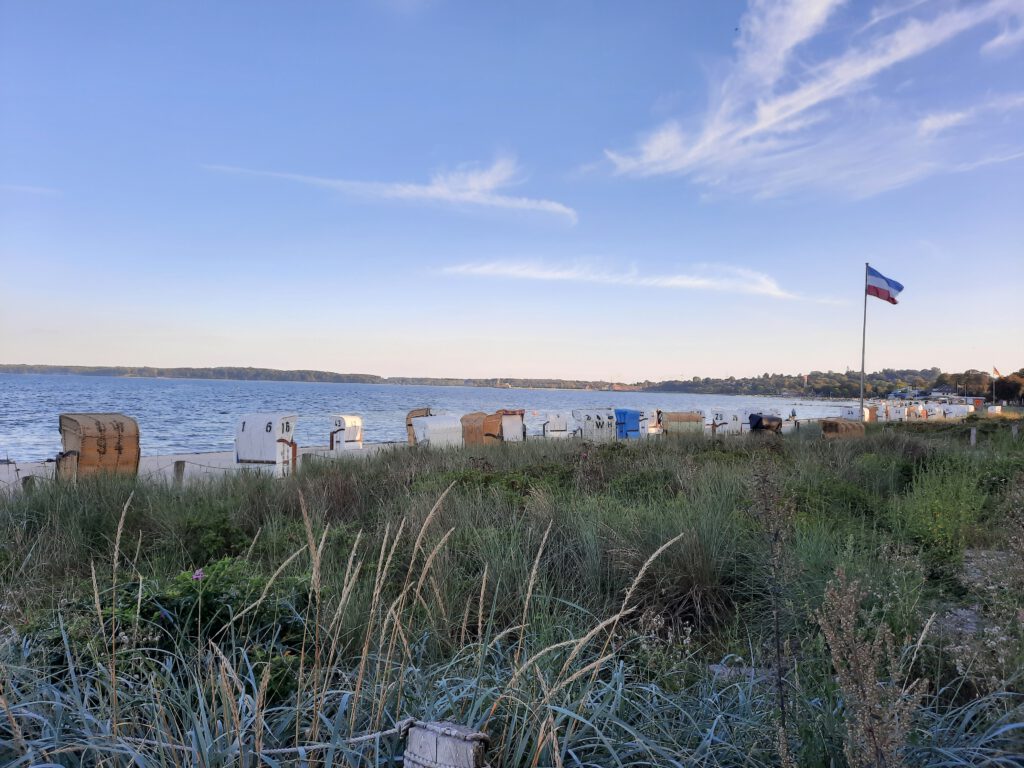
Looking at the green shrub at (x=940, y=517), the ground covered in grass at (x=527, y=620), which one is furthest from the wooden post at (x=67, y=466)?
the green shrub at (x=940, y=517)

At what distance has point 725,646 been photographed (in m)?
3.68

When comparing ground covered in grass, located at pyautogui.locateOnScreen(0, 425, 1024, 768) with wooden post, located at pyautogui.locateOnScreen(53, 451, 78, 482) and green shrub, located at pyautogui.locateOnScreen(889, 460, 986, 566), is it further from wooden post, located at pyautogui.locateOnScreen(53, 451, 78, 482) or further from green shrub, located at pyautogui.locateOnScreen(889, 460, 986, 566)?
wooden post, located at pyautogui.locateOnScreen(53, 451, 78, 482)

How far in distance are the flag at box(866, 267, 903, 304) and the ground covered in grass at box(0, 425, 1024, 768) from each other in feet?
66.3

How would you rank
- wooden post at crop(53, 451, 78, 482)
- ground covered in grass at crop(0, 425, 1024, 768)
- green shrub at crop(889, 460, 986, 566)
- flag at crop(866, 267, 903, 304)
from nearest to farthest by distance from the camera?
ground covered in grass at crop(0, 425, 1024, 768) → green shrub at crop(889, 460, 986, 566) → wooden post at crop(53, 451, 78, 482) → flag at crop(866, 267, 903, 304)

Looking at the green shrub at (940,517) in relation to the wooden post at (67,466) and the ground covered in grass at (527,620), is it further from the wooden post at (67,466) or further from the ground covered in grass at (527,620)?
the wooden post at (67,466)

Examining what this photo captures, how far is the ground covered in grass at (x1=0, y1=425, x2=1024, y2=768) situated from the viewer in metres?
1.90

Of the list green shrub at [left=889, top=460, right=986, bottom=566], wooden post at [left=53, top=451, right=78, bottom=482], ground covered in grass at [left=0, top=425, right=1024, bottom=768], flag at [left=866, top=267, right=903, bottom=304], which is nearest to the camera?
ground covered in grass at [left=0, top=425, right=1024, bottom=768]

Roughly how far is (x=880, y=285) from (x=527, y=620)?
2884 cm

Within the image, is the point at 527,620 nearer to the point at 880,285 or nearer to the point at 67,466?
the point at 67,466

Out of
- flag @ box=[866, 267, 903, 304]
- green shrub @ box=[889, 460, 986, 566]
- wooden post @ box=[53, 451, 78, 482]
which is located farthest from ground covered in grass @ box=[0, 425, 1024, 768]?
flag @ box=[866, 267, 903, 304]

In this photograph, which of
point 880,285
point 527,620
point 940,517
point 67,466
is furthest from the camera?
point 880,285

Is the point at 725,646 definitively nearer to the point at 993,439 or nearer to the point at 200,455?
the point at 993,439

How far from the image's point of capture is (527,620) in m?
3.34

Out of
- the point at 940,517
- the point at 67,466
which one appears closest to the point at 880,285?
the point at 940,517
